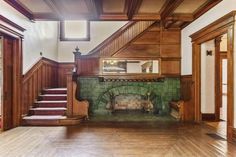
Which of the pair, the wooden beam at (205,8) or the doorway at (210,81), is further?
the doorway at (210,81)

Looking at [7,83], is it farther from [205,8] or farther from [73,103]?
[205,8]

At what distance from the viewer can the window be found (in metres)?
9.48

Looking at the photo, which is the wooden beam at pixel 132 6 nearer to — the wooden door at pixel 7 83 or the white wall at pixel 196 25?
the white wall at pixel 196 25

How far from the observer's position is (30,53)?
6977 mm

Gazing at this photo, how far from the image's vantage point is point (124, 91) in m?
7.92

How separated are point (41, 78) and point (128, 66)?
280cm

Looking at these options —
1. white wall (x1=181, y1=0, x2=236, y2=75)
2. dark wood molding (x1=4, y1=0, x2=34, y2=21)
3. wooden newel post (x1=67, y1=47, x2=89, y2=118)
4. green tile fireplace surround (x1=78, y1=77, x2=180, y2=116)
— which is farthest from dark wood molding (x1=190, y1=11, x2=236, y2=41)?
dark wood molding (x1=4, y1=0, x2=34, y2=21)

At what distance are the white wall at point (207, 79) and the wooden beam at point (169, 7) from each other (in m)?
1.72

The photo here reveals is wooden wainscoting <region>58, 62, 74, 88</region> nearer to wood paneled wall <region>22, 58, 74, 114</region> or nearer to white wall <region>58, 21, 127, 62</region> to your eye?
wood paneled wall <region>22, 58, 74, 114</region>

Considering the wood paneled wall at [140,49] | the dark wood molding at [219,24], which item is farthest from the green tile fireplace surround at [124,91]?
the dark wood molding at [219,24]

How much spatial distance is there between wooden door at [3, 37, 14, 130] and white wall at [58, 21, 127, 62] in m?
3.46

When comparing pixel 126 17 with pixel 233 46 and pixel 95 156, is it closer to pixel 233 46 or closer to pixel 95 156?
pixel 233 46

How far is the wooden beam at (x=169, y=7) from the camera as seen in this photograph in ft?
16.5

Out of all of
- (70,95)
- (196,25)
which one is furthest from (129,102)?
(196,25)
